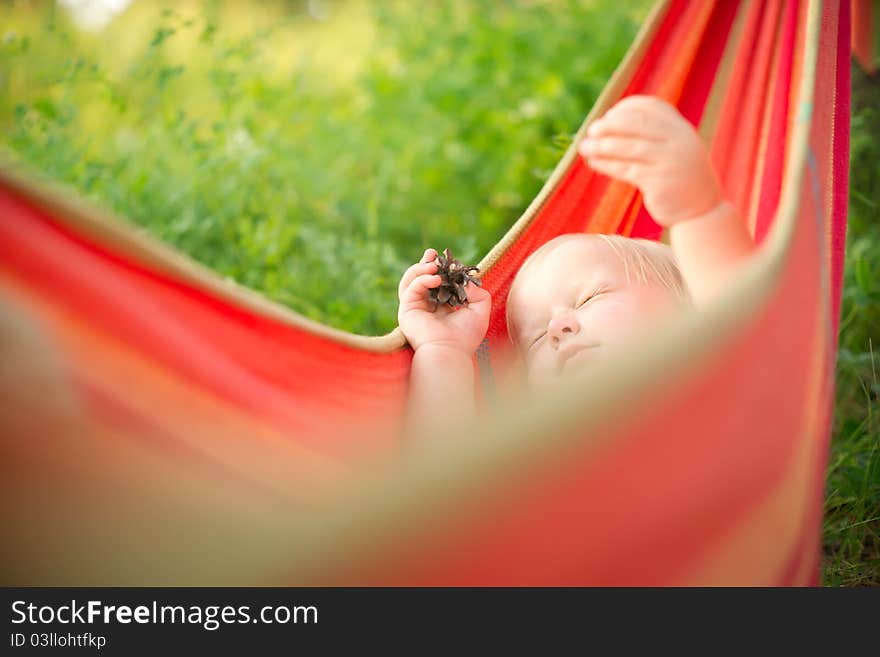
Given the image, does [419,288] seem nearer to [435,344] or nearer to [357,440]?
[435,344]

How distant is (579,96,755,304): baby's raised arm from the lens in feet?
3.22

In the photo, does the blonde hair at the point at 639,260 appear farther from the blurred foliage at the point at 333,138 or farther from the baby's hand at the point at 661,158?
the blurred foliage at the point at 333,138

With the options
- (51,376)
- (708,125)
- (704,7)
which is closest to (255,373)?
(51,376)

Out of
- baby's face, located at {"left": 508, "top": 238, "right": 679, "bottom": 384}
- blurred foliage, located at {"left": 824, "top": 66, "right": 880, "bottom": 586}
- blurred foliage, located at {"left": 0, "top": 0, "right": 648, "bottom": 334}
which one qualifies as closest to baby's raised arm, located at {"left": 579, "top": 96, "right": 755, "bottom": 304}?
baby's face, located at {"left": 508, "top": 238, "right": 679, "bottom": 384}

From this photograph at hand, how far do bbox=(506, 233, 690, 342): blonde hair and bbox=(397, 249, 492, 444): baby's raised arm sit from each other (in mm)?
82

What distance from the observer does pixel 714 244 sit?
1002 millimetres

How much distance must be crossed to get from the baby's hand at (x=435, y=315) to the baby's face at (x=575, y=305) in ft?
0.21

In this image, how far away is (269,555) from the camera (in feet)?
2.43

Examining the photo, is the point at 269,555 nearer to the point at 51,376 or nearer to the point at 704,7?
the point at 51,376

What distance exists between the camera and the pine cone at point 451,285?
4.23 ft

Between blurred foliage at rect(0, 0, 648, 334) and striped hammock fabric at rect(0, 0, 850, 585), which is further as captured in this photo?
blurred foliage at rect(0, 0, 648, 334)

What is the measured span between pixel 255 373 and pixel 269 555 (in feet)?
1.06

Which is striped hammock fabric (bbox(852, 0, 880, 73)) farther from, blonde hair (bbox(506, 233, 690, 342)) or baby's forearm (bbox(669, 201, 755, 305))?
baby's forearm (bbox(669, 201, 755, 305))

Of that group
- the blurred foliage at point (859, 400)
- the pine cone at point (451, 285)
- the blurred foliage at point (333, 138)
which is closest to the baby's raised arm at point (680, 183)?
the pine cone at point (451, 285)
